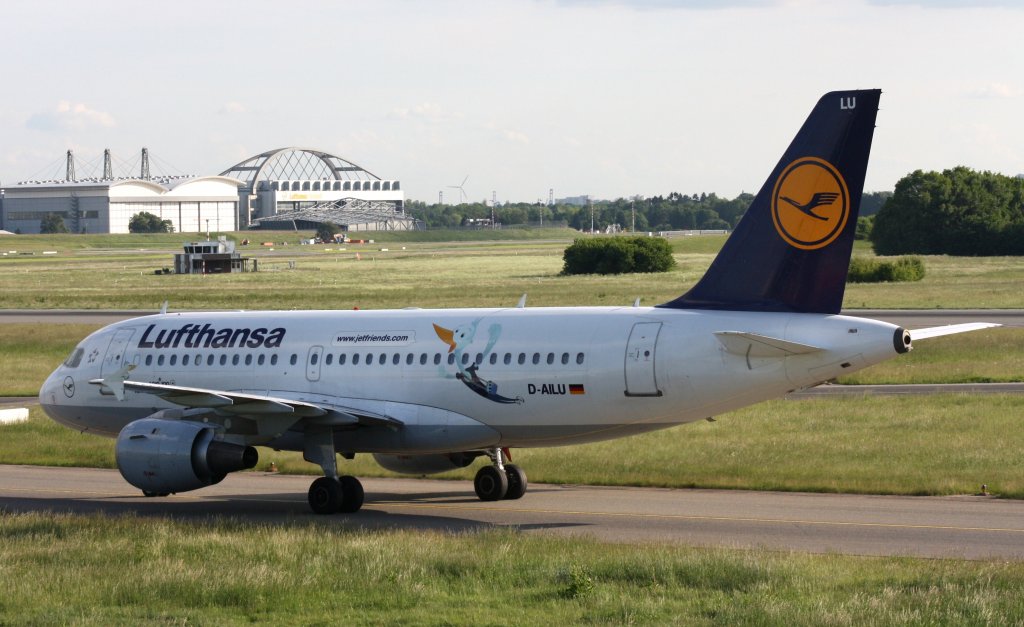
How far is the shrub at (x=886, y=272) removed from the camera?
102 metres

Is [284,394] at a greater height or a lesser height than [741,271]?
lesser

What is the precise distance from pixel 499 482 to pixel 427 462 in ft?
5.87

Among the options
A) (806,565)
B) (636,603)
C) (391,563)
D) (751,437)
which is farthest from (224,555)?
(751,437)

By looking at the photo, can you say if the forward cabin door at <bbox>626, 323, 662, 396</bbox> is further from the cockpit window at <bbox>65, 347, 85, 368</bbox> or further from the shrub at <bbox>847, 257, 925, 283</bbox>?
the shrub at <bbox>847, 257, 925, 283</bbox>

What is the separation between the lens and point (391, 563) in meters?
19.5

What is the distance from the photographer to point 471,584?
1808 centimetres

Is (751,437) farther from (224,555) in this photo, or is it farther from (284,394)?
(224,555)

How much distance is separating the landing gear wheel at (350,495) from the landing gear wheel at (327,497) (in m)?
0.22

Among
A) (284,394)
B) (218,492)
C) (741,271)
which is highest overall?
(741,271)

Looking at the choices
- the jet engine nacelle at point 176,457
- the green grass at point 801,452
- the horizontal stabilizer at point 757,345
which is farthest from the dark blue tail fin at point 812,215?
the jet engine nacelle at point 176,457

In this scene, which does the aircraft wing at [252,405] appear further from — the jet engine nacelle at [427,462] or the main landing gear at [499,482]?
the main landing gear at [499,482]

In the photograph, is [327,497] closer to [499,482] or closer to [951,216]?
[499,482]

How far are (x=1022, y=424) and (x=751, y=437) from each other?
6.75 meters

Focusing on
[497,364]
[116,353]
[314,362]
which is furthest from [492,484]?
[116,353]
